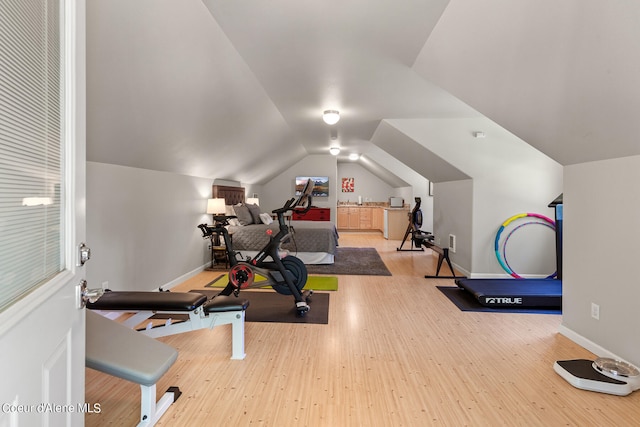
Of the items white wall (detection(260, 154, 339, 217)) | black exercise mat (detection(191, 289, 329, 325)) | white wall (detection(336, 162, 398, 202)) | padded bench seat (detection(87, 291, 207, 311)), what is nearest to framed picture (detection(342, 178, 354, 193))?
white wall (detection(336, 162, 398, 202))

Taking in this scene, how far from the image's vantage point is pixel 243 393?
2227 mm

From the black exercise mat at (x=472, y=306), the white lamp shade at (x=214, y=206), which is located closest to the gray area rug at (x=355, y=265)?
the black exercise mat at (x=472, y=306)

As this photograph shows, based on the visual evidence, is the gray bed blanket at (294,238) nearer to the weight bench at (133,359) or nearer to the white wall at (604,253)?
the white wall at (604,253)

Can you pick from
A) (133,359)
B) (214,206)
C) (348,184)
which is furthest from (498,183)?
(348,184)

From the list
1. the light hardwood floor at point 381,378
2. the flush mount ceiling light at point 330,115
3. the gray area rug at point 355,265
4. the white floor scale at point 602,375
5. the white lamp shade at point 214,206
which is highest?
the flush mount ceiling light at point 330,115

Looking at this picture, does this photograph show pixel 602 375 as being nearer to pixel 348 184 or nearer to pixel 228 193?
pixel 228 193

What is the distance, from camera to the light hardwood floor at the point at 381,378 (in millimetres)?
1990

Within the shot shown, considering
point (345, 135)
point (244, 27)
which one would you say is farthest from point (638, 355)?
point (345, 135)

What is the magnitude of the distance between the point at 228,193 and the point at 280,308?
142 inches

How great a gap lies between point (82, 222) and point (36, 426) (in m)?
0.62

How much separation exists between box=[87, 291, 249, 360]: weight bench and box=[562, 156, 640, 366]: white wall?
277cm

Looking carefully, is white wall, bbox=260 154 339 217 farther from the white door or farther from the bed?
the white door

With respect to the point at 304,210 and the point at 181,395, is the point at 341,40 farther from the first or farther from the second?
the point at 181,395

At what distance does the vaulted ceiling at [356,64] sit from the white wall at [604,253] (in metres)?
0.21
